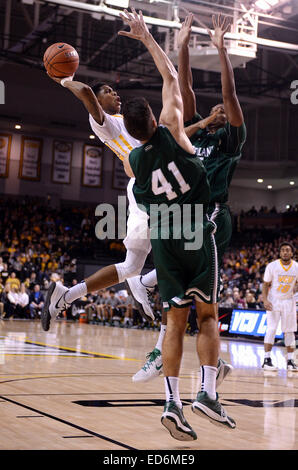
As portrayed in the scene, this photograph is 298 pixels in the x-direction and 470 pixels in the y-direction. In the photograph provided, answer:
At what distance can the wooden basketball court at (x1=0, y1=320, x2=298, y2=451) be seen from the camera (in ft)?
12.7

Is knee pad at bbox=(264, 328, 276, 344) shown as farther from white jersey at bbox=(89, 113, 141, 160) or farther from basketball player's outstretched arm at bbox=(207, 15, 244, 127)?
basketball player's outstretched arm at bbox=(207, 15, 244, 127)

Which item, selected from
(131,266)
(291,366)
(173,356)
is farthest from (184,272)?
(291,366)

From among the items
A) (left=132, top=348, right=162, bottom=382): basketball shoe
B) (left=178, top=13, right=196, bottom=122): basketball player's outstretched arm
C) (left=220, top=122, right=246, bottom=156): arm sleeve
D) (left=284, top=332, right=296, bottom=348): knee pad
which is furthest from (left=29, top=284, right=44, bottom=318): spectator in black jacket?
(left=220, top=122, right=246, bottom=156): arm sleeve

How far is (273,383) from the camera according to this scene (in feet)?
25.3

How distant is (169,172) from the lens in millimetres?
3943

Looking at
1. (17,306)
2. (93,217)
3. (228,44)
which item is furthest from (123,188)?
(228,44)

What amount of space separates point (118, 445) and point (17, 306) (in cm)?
1644

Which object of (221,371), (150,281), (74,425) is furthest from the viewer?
(150,281)

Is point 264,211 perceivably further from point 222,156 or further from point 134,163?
point 134,163

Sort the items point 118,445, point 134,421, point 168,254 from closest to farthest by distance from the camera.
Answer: point 118,445, point 168,254, point 134,421

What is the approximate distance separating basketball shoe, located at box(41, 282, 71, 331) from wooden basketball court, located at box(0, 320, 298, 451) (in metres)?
0.66

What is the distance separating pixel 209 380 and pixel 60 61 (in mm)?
2926

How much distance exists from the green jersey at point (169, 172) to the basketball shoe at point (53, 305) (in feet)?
6.14

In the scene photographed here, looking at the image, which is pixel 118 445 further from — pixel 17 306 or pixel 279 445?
pixel 17 306
